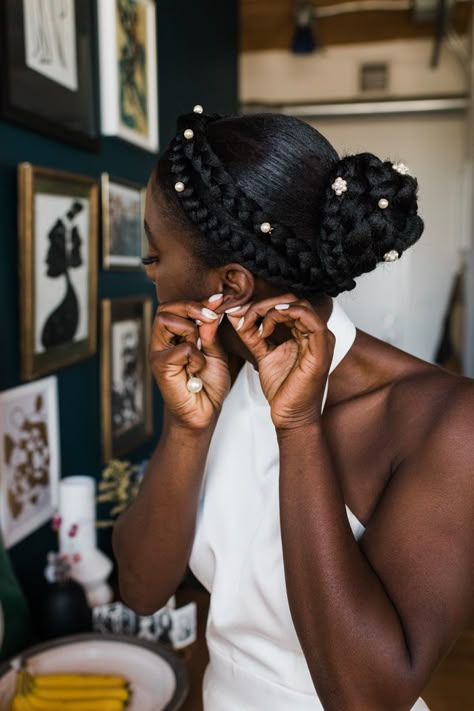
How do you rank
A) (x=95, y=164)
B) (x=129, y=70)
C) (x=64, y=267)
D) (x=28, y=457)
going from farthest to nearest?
(x=129, y=70), (x=95, y=164), (x=64, y=267), (x=28, y=457)

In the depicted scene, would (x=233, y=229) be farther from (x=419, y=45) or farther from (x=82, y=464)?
(x=419, y=45)

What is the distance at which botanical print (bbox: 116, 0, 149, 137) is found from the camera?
2.08m

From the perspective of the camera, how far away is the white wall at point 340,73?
5.12 m

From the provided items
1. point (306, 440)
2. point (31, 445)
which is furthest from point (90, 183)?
point (306, 440)

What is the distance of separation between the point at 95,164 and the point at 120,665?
1.35 metres

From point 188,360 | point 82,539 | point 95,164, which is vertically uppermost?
point 95,164

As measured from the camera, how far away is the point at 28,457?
1669 mm

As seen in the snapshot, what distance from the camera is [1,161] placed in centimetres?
153

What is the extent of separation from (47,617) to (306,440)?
983mm

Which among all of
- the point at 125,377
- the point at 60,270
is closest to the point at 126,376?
the point at 125,377

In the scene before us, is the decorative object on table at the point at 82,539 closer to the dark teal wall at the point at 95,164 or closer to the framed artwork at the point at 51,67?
the dark teal wall at the point at 95,164

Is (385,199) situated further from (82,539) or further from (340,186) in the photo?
(82,539)

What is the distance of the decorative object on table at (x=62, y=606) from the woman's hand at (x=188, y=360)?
78cm

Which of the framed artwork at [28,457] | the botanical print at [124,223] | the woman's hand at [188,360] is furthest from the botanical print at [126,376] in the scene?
the woman's hand at [188,360]
